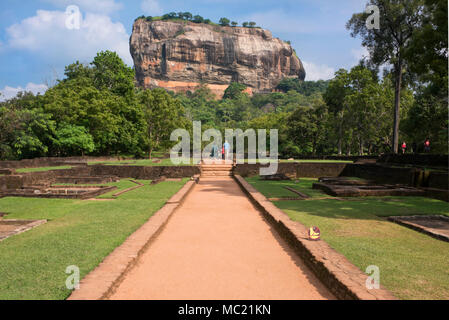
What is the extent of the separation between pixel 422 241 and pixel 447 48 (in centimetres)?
750

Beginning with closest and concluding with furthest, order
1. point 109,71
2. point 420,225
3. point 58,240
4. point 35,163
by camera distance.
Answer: point 58,240
point 420,225
point 35,163
point 109,71

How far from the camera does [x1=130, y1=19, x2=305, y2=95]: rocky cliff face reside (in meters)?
107

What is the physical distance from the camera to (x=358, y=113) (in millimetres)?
24125

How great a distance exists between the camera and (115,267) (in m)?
3.25

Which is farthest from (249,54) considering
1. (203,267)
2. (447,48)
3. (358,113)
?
(203,267)

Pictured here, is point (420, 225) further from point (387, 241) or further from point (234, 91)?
point (234, 91)

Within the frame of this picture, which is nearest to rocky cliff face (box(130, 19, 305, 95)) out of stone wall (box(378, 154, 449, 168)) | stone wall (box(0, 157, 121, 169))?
stone wall (box(0, 157, 121, 169))

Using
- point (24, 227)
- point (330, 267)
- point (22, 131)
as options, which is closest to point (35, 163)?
point (22, 131)

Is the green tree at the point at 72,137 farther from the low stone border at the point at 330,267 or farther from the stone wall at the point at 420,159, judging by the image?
the stone wall at the point at 420,159

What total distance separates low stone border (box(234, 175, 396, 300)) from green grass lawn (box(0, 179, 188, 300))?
271 centimetres

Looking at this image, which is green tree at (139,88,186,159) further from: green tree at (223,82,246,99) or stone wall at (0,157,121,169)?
green tree at (223,82,246,99)

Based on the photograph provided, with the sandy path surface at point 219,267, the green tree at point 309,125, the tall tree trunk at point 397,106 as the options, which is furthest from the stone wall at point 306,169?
the green tree at point 309,125

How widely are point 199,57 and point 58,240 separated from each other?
11329 cm

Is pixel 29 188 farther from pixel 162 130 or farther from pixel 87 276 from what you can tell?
pixel 162 130
